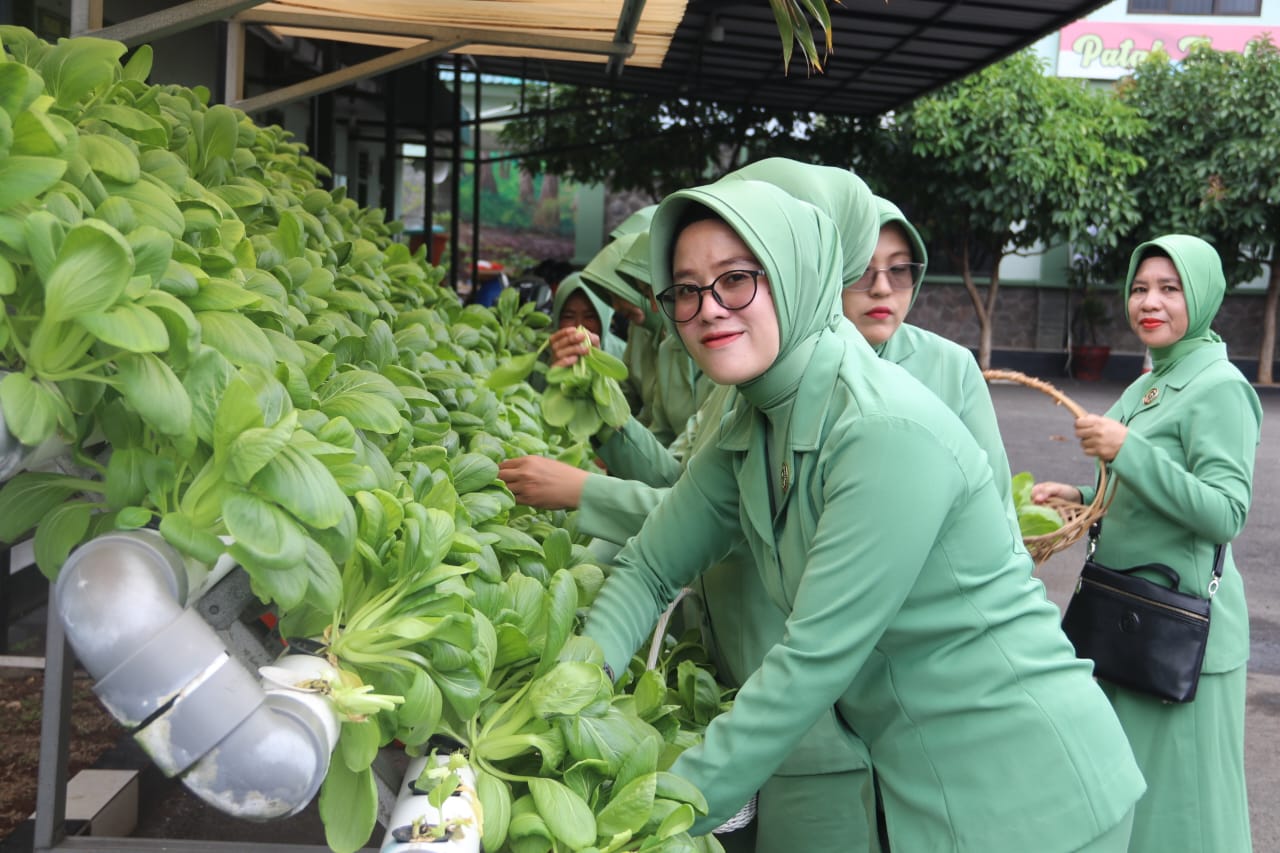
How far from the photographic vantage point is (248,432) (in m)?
1.06

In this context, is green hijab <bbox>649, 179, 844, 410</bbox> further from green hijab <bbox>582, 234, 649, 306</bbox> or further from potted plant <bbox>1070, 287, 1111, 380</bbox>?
potted plant <bbox>1070, 287, 1111, 380</bbox>

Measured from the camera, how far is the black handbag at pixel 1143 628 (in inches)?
124

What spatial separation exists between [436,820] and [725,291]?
730 mm

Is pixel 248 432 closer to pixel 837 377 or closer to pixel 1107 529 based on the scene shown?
pixel 837 377

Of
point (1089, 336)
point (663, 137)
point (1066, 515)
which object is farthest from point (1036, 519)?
point (1089, 336)

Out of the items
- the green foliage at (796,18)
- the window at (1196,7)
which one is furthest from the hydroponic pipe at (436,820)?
the window at (1196,7)

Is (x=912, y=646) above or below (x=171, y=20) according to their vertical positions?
below

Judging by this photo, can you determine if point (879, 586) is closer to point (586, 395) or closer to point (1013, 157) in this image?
point (586, 395)

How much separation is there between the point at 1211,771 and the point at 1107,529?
671 millimetres

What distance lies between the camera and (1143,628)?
3205 mm

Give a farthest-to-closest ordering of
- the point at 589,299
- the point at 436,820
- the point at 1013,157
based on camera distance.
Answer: the point at 1013,157, the point at 589,299, the point at 436,820

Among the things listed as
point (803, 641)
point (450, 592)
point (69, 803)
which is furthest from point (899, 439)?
point (69, 803)

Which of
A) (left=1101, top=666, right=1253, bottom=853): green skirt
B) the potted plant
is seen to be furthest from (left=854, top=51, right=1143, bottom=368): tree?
(left=1101, top=666, right=1253, bottom=853): green skirt

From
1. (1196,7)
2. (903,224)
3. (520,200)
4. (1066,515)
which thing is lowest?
(1066,515)
